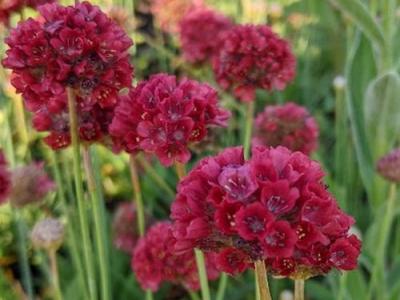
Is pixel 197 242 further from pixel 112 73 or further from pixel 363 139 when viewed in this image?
pixel 363 139

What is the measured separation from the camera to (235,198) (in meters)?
0.67

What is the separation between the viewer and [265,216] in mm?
653

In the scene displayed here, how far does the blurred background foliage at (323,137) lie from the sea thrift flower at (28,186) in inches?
2.0

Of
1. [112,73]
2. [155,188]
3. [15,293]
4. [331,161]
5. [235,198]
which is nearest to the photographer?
[235,198]

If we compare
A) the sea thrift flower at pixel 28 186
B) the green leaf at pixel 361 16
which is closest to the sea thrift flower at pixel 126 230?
the sea thrift flower at pixel 28 186

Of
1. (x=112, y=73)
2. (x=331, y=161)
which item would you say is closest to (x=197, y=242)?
(x=112, y=73)

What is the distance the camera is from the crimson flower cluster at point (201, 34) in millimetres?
1903

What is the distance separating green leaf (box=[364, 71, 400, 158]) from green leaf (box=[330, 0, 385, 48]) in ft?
0.26

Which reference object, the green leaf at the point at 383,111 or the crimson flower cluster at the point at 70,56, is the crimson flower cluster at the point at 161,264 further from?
the green leaf at the point at 383,111

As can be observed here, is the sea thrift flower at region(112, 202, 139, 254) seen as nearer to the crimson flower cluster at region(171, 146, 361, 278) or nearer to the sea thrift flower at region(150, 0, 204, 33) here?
the sea thrift flower at region(150, 0, 204, 33)

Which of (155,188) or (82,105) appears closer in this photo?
(82,105)

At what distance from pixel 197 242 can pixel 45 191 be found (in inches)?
28.3

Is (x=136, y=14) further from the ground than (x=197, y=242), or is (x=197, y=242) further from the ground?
(x=136, y=14)

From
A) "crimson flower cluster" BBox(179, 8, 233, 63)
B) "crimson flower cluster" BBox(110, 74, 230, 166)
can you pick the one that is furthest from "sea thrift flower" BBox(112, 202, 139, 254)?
"crimson flower cluster" BBox(110, 74, 230, 166)
